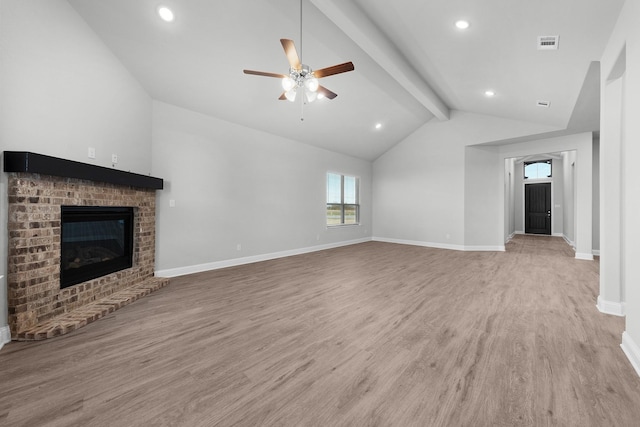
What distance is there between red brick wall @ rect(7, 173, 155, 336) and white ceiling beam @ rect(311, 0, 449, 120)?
3.12m

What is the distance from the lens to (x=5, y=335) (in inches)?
85.6

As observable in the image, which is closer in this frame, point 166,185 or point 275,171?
point 166,185

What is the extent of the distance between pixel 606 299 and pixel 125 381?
14.3 feet

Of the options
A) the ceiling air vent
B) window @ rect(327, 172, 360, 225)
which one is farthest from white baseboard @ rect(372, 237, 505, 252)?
the ceiling air vent

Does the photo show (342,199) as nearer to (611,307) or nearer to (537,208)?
(611,307)

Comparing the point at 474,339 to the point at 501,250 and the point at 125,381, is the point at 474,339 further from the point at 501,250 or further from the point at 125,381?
the point at 501,250

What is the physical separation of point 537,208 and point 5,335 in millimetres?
14702

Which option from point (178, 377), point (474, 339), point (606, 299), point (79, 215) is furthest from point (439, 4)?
point (79, 215)

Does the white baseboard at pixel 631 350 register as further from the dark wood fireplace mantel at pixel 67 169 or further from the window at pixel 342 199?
the window at pixel 342 199

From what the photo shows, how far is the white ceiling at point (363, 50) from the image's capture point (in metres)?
2.85

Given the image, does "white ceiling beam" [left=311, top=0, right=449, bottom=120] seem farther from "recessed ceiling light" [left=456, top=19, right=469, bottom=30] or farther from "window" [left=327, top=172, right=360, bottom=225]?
"window" [left=327, top=172, right=360, bottom=225]

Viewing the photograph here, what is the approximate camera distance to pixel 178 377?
174cm

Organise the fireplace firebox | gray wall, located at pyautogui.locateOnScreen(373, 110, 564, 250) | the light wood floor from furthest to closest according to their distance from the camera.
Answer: gray wall, located at pyautogui.locateOnScreen(373, 110, 564, 250) < the fireplace firebox < the light wood floor

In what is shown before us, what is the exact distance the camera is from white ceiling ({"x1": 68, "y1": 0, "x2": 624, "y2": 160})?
9.34 ft
